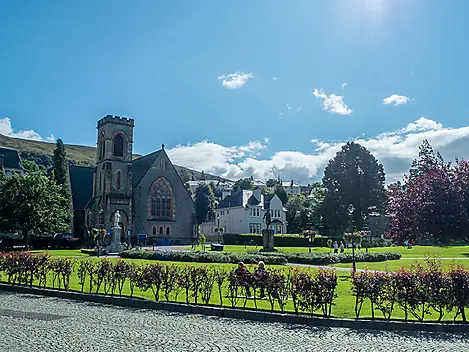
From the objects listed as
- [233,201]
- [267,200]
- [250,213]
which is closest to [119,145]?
[233,201]

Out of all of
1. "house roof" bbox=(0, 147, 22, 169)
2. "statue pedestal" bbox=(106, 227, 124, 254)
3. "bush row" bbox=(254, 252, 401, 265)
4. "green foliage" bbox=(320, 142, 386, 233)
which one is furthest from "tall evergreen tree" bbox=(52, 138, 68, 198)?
"bush row" bbox=(254, 252, 401, 265)

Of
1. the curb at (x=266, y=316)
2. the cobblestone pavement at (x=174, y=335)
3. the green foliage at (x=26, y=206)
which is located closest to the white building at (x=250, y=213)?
the green foliage at (x=26, y=206)

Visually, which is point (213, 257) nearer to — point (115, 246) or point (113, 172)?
point (115, 246)

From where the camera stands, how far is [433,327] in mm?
11242

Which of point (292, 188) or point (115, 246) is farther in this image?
point (292, 188)

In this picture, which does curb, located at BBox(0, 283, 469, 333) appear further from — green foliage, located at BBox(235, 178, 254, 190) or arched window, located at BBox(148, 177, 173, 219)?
green foliage, located at BBox(235, 178, 254, 190)

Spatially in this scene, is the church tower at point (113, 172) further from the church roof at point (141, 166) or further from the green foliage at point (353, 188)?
the green foliage at point (353, 188)

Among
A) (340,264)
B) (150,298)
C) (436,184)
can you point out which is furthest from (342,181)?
(150,298)

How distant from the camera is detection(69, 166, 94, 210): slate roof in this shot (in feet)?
235

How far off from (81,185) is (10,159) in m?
11.5

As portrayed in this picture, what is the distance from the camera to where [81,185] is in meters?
74.1

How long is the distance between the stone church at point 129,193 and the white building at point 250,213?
1166 centimetres

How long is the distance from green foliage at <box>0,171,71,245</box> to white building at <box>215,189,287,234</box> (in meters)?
38.6

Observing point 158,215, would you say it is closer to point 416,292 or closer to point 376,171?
point 376,171
